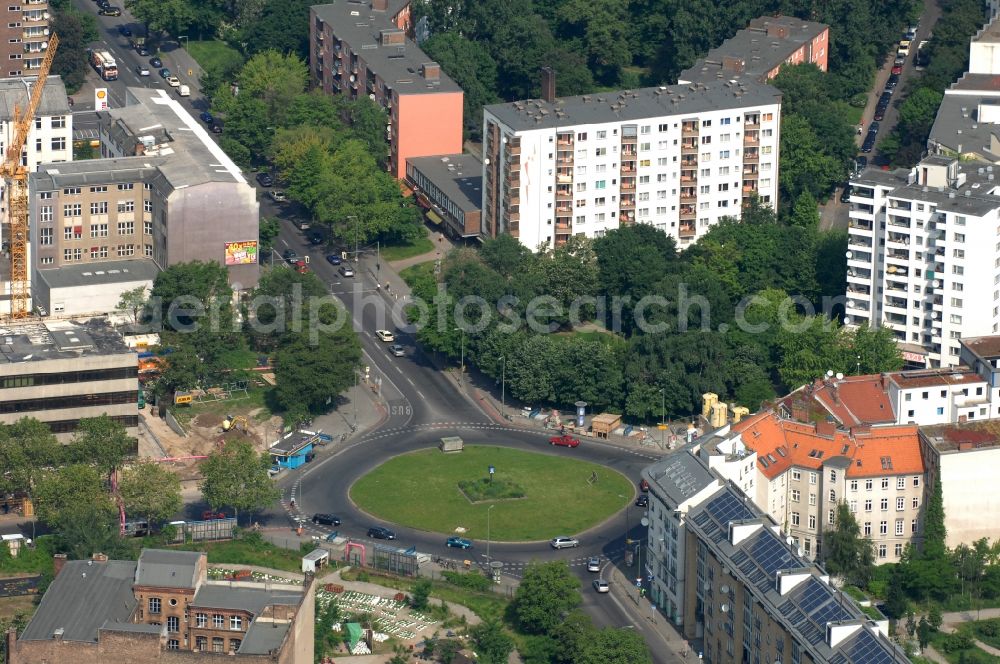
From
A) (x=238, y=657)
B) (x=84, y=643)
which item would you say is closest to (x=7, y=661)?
(x=84, y=643)

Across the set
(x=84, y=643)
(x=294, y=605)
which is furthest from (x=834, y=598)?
(x=84, y=643)

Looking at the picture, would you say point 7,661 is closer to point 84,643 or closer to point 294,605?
point 84,643

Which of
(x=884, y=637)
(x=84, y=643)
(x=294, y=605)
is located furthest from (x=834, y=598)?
(x=84, y=643)

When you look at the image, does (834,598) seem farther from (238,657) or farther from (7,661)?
(7,661)

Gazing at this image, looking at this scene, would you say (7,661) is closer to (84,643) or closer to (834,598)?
(84,643)

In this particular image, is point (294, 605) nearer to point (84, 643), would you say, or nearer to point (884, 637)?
point (84, 643)
